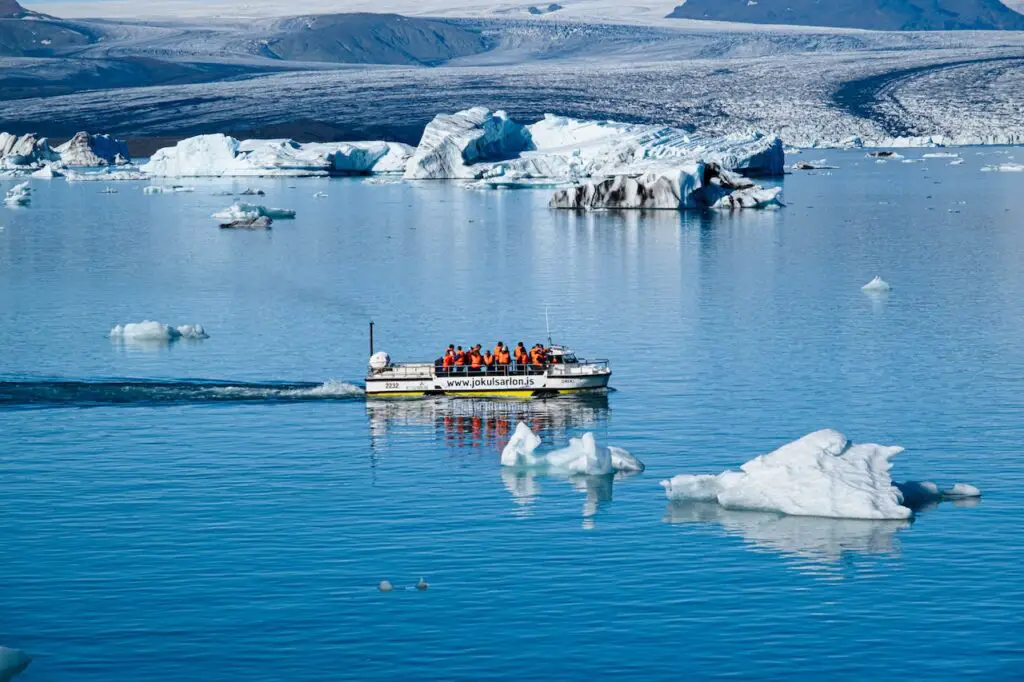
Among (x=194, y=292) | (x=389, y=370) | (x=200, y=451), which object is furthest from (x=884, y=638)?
(x=194, y=292)

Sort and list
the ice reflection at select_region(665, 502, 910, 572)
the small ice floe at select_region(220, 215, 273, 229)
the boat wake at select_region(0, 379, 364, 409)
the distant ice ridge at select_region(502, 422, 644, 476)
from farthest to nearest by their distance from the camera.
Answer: the small ice floe at select_region(220, 215, 273, 229), the boat wake at select_region(0, 379, 364, 409), the distant ice ridge at select_region(502, 422, 644, 476), the ice reflection at select_region(665, 502, 910, 572)

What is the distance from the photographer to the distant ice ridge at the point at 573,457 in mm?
26828

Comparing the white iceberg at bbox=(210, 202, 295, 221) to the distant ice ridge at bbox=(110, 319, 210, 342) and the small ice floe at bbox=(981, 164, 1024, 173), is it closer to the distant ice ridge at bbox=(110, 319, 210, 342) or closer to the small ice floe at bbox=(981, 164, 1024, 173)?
the distant ice ridge at bbox=(110, 319, 210, 342)

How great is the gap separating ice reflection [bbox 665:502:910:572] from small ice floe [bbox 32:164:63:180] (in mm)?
113673

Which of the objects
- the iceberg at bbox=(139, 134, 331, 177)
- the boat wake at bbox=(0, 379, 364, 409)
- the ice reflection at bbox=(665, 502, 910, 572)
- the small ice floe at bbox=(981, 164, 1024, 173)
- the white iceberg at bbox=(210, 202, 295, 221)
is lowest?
the small ice floe at bbox=(981, 164, 1024, 173)

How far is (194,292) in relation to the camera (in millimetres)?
55094

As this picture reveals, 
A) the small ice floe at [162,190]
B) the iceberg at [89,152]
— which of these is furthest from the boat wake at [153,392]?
the iceberg at [89,152]

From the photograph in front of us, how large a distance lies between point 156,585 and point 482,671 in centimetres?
563

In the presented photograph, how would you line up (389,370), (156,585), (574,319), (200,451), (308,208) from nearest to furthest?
(156,585), (200,451), (389,370), (574,319), (308,208)

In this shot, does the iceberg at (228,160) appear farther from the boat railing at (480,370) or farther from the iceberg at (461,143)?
the boat railing at (480,370)

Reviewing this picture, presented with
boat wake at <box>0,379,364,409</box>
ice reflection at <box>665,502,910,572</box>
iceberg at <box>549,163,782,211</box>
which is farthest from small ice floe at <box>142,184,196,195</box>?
ice reflection at <box>665,502,910,572</box>

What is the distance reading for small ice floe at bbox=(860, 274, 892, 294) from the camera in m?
52.2

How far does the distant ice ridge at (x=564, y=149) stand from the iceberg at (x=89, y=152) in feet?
131

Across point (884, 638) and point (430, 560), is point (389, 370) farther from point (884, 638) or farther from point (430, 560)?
point (884, 638)
